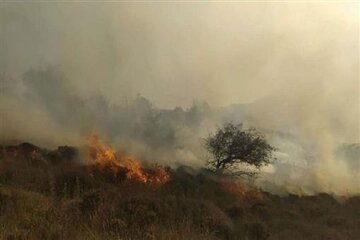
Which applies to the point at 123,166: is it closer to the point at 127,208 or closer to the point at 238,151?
the point at 238,151

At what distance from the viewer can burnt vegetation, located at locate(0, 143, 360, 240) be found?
11.1 m

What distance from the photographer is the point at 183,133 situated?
2470 inches

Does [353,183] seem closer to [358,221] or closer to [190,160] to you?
[190,160]

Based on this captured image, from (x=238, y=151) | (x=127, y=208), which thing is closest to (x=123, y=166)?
(x=238, y=151)

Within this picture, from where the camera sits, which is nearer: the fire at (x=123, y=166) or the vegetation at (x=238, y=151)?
the fire at (x=123, y=166)

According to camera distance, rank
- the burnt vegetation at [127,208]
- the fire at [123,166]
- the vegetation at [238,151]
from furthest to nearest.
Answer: the vegetation at [238,151], the fire at [123,166], the burnt vegetation at [127,208]

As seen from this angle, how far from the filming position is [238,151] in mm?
43719

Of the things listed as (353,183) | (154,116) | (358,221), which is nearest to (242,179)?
(358,221)

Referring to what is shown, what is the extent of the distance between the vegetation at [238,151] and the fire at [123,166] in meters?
8.93

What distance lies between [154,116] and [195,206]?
3589 cm

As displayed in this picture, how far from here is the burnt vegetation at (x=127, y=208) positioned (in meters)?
11.1

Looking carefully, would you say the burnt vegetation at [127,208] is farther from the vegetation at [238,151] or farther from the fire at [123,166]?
the vegetation at [238,151]

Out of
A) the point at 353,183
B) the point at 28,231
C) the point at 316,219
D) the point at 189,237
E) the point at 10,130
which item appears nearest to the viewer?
the point at 28,231

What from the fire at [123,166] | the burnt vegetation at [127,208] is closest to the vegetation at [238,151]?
the burnt vegetation at [127,208]
